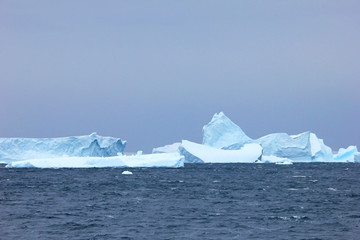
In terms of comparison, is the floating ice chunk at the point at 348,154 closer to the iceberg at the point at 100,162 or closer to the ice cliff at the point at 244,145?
the ice cliff at the point at 244,145

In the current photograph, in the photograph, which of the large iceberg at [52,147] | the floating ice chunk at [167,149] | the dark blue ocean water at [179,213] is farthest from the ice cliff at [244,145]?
the dark blue ocean water at [179,213]

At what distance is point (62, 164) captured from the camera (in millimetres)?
50219

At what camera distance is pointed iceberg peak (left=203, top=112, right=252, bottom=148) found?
210 ft

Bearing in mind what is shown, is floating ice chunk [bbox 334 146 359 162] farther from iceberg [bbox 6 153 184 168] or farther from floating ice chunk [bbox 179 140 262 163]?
iceberg [bbox 6 153 184 168]

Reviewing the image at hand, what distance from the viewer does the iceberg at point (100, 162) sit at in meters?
49.5

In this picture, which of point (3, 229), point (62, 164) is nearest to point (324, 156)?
point (62, 164)

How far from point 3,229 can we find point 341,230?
9178 mm

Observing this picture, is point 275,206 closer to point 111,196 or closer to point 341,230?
point 341,230

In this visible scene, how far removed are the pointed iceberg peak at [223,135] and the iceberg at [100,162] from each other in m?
9.52

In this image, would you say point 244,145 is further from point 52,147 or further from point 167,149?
point 52,147

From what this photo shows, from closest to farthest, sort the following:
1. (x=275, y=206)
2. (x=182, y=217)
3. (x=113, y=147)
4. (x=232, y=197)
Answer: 1. (x=182, y=217)
2. (x=275, y=206)
3. (x=232, y=197)
4. (x=113, y=147)

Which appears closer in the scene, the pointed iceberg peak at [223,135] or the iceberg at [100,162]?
the iceberg at [100,162]

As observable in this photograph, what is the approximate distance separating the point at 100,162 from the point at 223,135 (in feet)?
55.1

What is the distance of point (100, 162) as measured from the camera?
5238 cm
